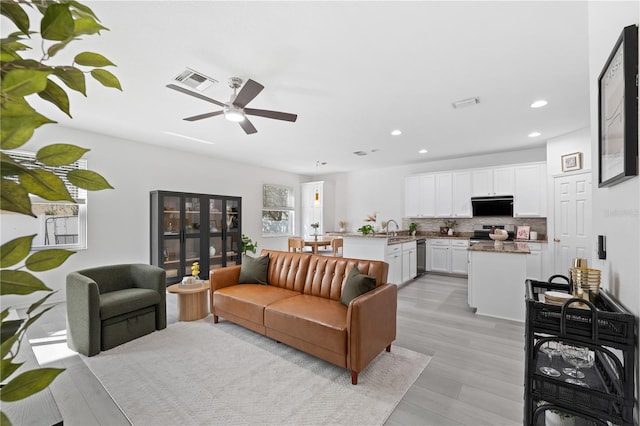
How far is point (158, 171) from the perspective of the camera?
5355mm

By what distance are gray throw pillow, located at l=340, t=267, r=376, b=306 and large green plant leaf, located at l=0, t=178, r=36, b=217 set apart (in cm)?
243

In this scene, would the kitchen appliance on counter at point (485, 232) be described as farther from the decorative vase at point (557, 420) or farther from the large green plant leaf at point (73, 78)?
the large green plant leaf at point (73, 78)

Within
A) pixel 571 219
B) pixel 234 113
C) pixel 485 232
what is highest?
pixel 234 113

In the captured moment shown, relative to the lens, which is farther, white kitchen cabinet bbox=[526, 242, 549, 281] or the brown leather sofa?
white kitchen cabinet bbox=[526, 242, 549, 281]

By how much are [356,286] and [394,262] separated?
2.66 metres

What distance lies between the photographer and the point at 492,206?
5984 millimetres

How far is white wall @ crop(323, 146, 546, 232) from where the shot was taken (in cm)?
625

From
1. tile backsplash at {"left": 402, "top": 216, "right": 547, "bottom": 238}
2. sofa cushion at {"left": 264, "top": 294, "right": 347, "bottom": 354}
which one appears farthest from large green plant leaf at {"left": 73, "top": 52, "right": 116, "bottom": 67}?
tile backsplash at {"left": 402, "top": 216, "right": 547, "bottom": 238}

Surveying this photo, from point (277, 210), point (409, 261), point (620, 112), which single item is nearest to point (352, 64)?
point (620, 112)

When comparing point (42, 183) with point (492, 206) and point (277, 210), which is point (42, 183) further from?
point (277, 210)

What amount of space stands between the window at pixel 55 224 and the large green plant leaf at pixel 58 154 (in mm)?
4518

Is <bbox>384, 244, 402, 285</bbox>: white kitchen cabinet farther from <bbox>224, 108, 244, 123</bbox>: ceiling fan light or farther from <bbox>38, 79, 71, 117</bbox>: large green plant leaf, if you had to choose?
<bbox>38, 79, 71, 117</bbox>: large green plant leaf

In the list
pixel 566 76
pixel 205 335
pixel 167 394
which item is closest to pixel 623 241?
pixel 566 76

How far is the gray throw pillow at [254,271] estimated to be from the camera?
358 centimetres
